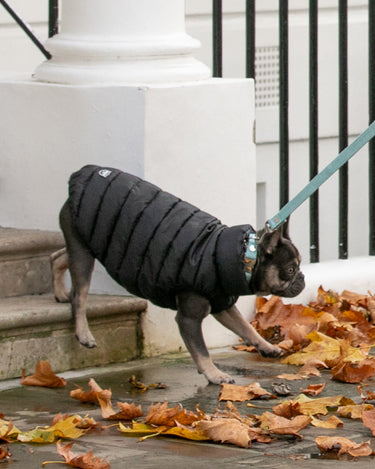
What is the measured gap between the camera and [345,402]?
488 cm

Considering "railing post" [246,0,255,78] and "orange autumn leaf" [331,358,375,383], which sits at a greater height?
"railing post" [246,0,255,78]

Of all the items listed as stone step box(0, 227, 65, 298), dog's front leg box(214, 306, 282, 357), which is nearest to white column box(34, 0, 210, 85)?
stone step box(0, 227, 65, 298)

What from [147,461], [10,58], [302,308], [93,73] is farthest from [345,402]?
[10,58]

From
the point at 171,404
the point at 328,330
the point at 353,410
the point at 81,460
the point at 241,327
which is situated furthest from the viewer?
the point at 328,330

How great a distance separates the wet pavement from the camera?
13.7ft

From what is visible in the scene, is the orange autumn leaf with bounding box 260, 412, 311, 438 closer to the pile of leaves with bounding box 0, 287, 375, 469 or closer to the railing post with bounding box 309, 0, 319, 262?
the pile of leaves with bounding box 0, 287, 375, 469

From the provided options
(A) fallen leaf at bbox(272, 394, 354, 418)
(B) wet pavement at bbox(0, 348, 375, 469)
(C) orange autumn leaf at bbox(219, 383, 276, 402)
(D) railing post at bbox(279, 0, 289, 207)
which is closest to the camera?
(B) wet pavement at bbox(0, 348, 375, 469)

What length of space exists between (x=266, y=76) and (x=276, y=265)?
4.14 metres

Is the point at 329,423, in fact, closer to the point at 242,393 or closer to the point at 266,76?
the point at 242,393

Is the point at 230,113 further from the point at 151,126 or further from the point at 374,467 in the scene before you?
the point at 374,467

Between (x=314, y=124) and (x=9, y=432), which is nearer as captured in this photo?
(x=9, y=432)

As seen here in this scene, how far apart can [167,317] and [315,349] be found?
699mm

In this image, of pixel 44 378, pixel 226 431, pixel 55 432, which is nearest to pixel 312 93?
pixel 44 378

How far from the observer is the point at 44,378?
5.29 metres
